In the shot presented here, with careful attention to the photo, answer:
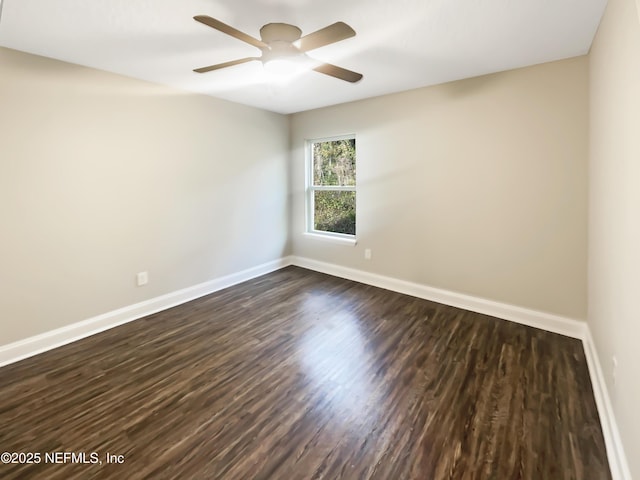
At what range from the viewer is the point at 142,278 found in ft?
10.2

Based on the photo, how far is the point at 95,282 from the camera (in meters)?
2.79

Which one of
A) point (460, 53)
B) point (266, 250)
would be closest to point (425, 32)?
point (460, 53)

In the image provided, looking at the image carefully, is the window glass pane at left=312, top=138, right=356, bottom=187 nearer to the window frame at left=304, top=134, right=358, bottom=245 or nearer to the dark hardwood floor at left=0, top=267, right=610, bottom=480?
the window frame at left=304, top=134, right=358, bottom=245

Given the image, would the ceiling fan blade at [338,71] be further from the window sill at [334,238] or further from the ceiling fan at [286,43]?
the window sill at [334,238]

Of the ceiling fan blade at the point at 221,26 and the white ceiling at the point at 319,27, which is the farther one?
the white ceiling at the point at 319,27

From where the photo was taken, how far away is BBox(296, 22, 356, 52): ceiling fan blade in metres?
1.56

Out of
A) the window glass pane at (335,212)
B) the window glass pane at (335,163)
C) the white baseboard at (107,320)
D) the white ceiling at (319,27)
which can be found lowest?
the white baseboard at (107,320)

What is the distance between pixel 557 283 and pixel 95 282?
407cm

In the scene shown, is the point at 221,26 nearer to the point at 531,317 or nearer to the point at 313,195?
the point at 313,195

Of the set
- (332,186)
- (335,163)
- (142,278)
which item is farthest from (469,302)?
(142,278)

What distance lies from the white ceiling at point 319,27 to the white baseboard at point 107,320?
2.15 meters

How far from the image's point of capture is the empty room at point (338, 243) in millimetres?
1572

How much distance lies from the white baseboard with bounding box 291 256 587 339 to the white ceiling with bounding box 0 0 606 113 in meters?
2.16

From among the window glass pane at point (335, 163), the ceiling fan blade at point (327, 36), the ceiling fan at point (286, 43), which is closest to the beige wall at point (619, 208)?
the ceiling fan blade at point (327, 36)
